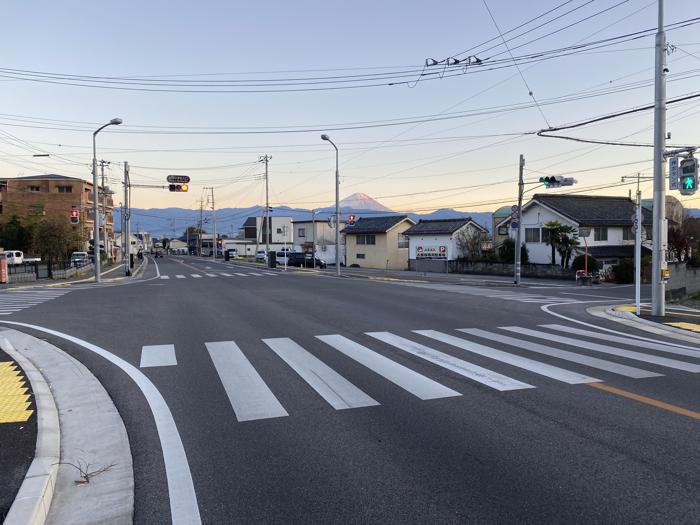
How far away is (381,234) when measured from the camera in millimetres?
68125

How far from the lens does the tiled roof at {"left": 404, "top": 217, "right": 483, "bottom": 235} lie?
59647 mm

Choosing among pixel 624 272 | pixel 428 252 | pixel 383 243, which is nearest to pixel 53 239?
pixel 383 243

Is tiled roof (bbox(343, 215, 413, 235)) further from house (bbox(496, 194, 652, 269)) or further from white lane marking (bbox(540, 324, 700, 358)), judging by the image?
white lane marking (bbox(540, 324, 700, 358))

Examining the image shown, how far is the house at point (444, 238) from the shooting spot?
5891cm

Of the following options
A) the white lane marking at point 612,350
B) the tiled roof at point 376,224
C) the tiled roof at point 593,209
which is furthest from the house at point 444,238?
the white lane marking at point 612,350

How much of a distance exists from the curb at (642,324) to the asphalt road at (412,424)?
2.07 metres

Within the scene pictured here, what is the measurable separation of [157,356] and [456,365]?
17.4ft

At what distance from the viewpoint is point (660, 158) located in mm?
14781

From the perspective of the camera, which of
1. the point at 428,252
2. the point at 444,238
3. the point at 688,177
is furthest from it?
the point at 428,252

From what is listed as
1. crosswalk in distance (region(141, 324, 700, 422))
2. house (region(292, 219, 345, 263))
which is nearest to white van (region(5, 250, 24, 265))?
house (region(292, 219, 345, 263))

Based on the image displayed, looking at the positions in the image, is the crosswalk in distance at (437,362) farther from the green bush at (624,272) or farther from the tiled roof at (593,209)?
the tiled roof at (593,209)

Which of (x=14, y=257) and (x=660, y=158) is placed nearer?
(x=660, y=158)

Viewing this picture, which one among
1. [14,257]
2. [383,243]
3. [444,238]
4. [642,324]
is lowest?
[642,324]

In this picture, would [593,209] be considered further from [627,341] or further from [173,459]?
[173,459]
